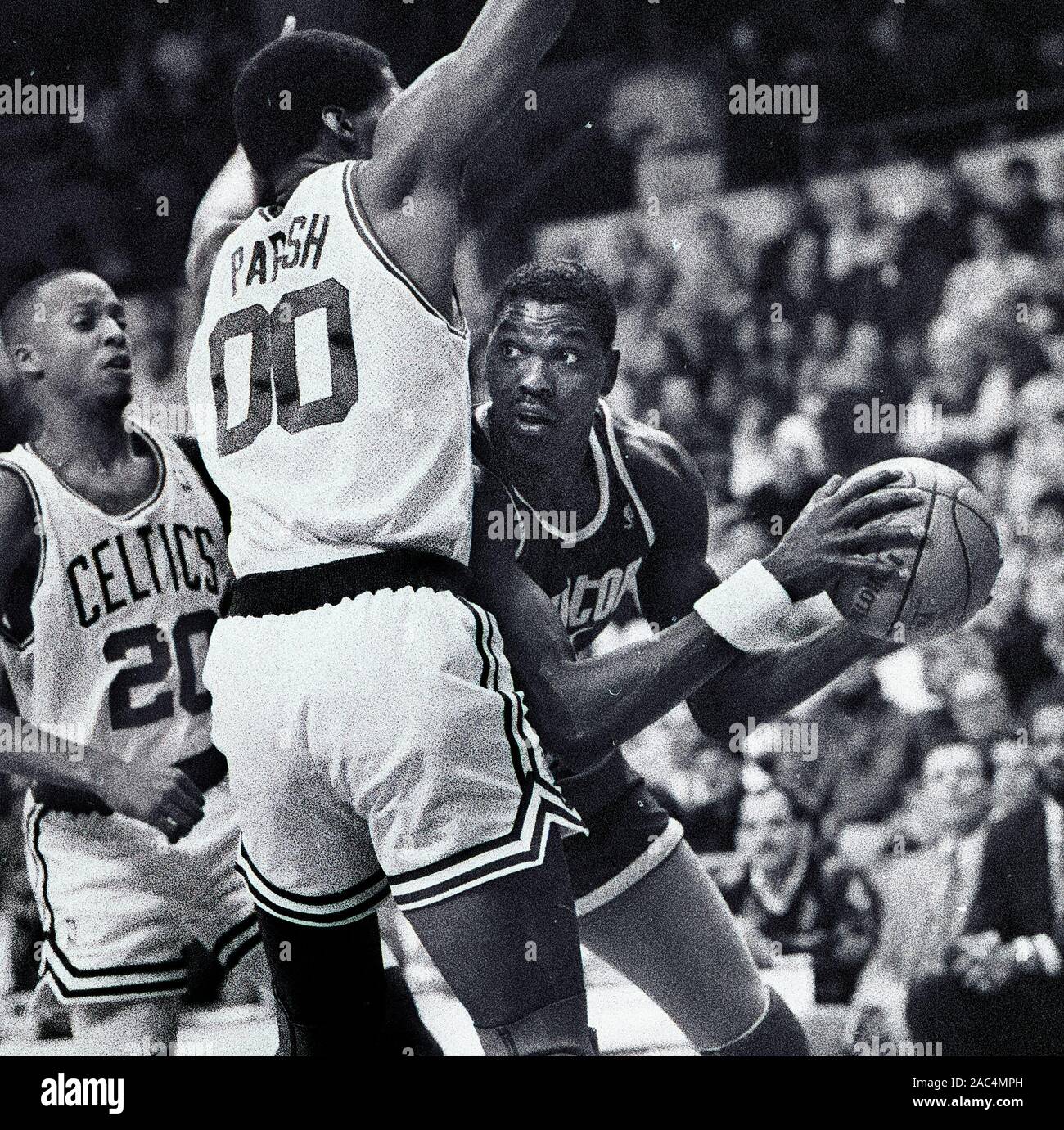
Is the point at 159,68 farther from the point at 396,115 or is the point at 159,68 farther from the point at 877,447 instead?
the point at 877,447

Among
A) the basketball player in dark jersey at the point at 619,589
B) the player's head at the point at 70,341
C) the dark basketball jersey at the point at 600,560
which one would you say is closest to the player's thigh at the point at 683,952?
the basketball player in dark jersey at the point at 619,589

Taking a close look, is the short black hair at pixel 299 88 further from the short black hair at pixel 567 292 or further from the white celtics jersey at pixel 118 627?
the white celtics jersey at pixel 118 627

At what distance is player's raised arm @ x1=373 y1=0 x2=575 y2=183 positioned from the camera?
7.98 ft

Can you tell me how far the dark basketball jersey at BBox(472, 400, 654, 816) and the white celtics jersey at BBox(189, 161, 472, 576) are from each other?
1.29 ft

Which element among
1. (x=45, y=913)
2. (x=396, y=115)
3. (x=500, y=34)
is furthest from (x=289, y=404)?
(x=45, y=913)

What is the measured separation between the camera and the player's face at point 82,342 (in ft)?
10.2

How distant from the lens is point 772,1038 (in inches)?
118

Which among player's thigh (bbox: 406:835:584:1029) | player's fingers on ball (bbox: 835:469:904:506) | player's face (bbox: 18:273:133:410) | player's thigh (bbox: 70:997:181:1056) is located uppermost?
player's face (bbox: 18:273:133:410)

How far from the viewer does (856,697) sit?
10.3ft

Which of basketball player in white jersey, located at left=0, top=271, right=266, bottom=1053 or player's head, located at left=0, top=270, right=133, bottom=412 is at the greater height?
player's head, located at left=0, top=270, right=133, bottom=412

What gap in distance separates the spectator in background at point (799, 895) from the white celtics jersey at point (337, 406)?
3.16 ft

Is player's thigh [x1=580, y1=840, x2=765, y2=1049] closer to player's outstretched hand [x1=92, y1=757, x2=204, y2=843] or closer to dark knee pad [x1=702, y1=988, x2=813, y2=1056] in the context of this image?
dark knee pad [x1=702, y1=988, x2=813, y2=1056]

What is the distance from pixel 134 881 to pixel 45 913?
0.20 meters

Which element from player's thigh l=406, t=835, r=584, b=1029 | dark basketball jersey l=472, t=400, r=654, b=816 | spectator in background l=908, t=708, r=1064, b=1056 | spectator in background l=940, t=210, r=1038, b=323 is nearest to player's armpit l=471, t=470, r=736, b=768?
dark basketball jersey l=472, t=400, r=654, b=816
